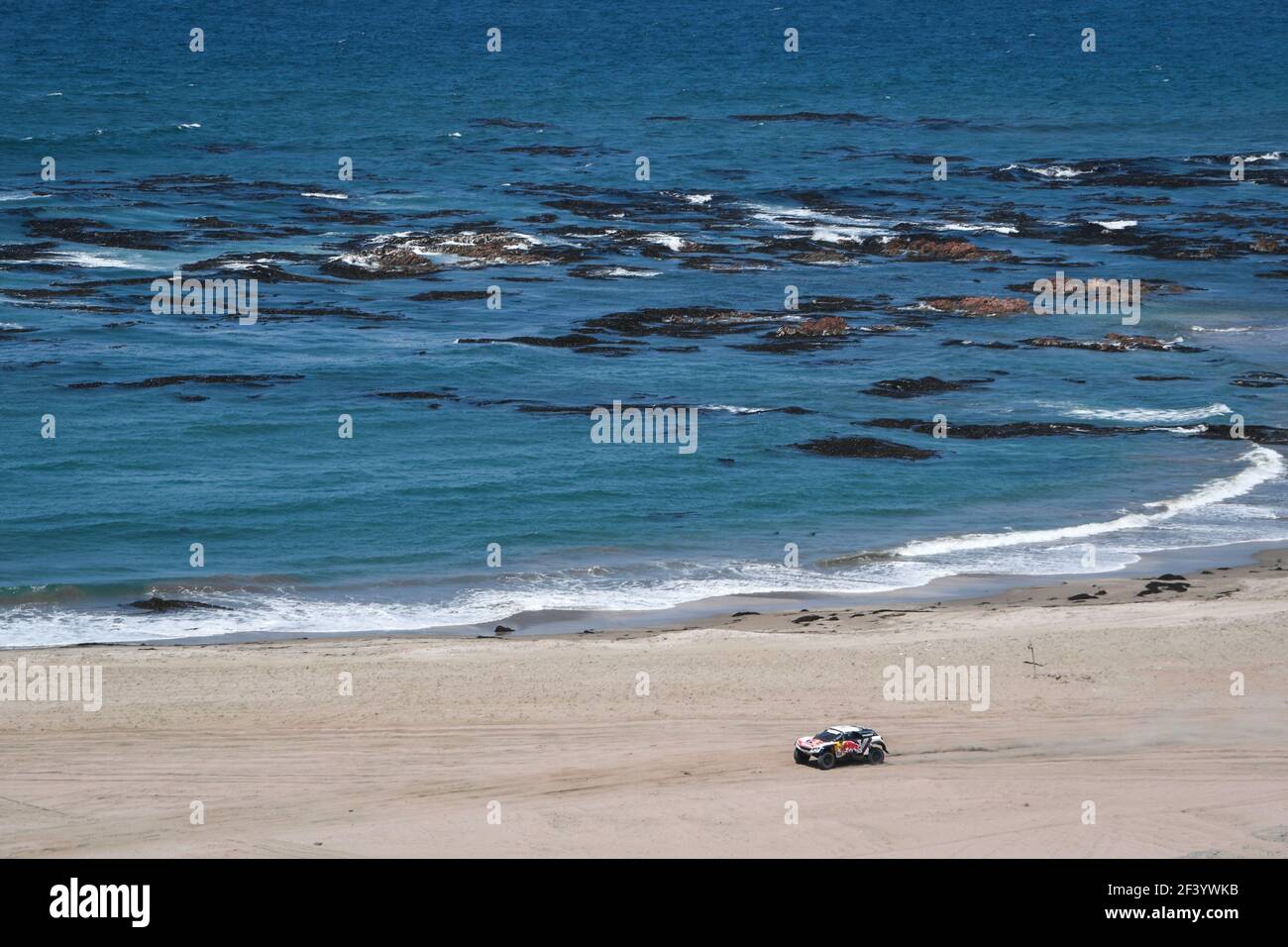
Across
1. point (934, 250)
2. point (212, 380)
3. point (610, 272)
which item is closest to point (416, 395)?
point (212, 380)

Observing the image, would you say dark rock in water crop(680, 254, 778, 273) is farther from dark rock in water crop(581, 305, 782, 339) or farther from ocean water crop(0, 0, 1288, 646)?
dark rock in water crop(581, 305, 782, 339)

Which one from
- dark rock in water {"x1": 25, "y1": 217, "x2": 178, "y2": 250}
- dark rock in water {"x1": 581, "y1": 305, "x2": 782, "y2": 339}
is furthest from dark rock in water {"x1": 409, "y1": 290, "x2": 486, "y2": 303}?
dark rock in water {"x1": 25, "y1": 217, "x2": 178, "y2": 250}

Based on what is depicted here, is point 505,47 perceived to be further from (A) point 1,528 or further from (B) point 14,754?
(B) point 14,754

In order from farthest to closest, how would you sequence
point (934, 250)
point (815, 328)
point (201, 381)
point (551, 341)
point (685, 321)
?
1. point (934, 250)
2. point (685, 321)
3. point (815, 328)
4. point (551, 341)
5. point (201, 381)

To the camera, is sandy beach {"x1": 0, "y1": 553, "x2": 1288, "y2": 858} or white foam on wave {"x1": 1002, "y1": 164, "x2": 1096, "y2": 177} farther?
white foam on wave {"x1": 1002, "y1": 164, "x2": 1096, "y2": 177}

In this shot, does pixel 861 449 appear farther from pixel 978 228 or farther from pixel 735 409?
pixel 978 228

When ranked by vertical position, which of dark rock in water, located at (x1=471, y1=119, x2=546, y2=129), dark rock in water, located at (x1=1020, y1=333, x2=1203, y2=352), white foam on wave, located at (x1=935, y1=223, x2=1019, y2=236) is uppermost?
dark rock in water, located at (x1=471, y1=119, x2=546, y2=129)
